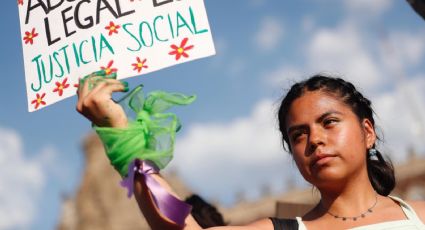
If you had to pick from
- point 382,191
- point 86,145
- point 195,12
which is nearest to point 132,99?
point 195,12

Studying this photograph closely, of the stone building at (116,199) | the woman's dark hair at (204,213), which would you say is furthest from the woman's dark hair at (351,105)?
the stone building at (116,199)

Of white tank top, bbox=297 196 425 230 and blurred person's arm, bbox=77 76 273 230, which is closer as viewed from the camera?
blurred person's arm, bbox=77 76 273 230

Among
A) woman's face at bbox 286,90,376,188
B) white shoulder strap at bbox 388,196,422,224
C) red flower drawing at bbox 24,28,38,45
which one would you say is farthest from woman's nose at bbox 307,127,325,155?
red flower drawing at bbox 24,28,38,45

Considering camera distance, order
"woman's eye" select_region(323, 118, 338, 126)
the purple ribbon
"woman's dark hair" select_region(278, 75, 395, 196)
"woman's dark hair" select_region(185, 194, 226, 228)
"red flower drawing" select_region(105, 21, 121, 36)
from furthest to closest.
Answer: "woman's dark hair" select_region(185, 194, 226, 228) < "red flower drawing" select_region(105, 21, 121, 36) < "woman's dark hair" select_region(278, 75, 395, 196) < "woman's eye" select_region(323, 118, 338, 126) < the purple ribbon

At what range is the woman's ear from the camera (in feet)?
7.20

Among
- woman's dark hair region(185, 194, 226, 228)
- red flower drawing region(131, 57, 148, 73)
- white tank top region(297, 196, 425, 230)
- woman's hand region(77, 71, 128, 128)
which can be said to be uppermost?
red flower drawing region(131, 57, 148, 73)

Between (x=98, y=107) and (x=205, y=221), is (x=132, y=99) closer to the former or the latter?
(x=98, y=107)

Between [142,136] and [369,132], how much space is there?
0.83 metres

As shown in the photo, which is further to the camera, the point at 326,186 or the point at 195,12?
the point at 195,12

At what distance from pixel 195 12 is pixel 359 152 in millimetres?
786

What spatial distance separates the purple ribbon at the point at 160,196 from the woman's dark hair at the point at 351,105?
2.01ft

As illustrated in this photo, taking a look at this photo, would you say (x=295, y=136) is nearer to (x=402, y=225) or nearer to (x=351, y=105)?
(x=351, y=105)

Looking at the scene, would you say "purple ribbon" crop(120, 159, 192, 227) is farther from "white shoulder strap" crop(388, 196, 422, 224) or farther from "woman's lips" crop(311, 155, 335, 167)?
"white shoulder strap" crop(388, 196, 422, 224)

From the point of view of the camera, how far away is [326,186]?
204cm
